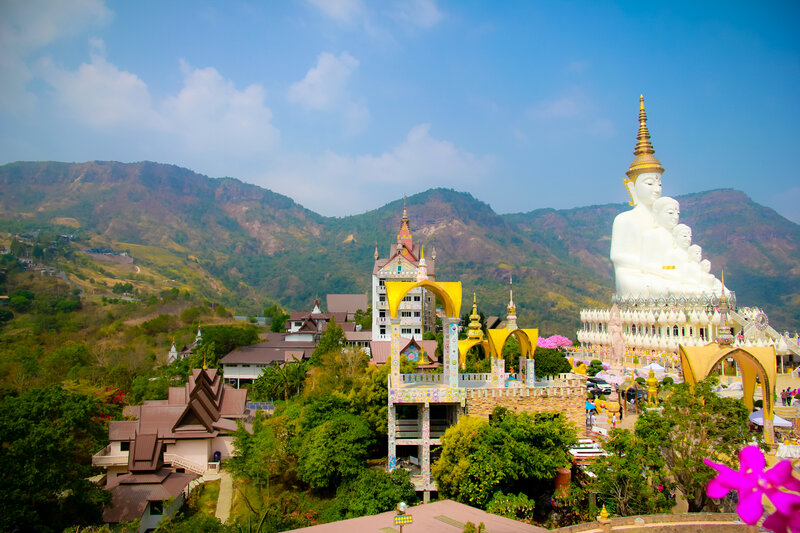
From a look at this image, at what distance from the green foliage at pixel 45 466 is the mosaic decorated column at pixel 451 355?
12.3m

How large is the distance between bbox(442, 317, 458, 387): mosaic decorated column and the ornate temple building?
60.2 ft

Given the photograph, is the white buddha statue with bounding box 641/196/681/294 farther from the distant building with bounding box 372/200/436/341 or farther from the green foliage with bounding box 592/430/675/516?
the green foliage with bounding box 592/430/675/516

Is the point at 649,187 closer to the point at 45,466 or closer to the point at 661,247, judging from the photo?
the point at 661,247

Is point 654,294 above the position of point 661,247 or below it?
below

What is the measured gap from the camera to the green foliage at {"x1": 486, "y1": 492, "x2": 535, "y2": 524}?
56.5 feet

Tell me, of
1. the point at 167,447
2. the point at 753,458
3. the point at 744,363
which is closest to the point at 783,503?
the point at 753,458

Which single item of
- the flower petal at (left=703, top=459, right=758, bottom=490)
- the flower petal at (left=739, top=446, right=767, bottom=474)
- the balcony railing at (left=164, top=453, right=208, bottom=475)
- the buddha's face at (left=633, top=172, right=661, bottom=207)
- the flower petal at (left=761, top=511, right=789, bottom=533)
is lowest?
the balcony railing at (left=164, top=453, right=208, bottom=475)

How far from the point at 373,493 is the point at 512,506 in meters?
4.40

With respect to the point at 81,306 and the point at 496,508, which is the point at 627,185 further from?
the point at 81,306

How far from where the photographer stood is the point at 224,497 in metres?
23.8

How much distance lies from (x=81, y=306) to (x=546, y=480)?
63149 millimetres

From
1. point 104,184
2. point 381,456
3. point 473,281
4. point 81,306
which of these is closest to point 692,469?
point 381,456

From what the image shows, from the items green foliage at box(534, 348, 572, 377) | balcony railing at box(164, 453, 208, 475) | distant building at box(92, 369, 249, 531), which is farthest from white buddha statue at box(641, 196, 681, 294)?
balcony railing at box(164, 453, 208, 475)

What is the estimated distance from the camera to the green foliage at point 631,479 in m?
15.9
